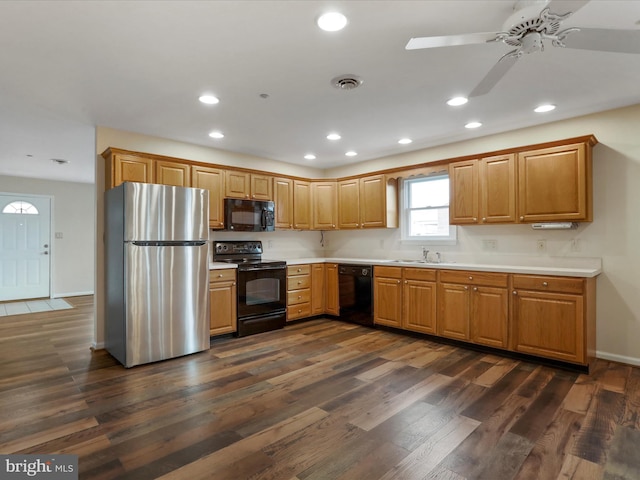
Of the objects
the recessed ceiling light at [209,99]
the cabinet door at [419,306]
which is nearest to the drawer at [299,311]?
the cabinet door at [419,306]

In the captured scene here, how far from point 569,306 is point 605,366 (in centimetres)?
75

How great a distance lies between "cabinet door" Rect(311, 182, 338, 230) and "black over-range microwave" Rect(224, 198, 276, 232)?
83cm

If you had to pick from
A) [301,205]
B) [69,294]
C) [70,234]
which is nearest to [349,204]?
[301,205]

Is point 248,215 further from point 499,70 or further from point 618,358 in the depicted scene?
point 618,358

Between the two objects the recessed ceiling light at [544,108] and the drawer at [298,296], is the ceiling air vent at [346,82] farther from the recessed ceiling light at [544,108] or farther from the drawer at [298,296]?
the drawer at [298,296]

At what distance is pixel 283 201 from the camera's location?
5.33m

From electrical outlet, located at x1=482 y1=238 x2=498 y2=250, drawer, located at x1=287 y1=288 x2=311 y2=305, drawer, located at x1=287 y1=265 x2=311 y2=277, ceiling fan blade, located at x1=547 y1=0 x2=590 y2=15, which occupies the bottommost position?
drawer, located at x1=287 y1=288 x2=311 y2=305

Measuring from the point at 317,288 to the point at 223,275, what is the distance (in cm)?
160

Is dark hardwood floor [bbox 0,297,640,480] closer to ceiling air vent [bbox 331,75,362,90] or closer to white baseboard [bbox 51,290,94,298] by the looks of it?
ceiling air vent [bbox 331,75,362,90]

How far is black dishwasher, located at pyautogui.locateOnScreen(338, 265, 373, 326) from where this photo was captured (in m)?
4.84

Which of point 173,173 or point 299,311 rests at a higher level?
point 173,173

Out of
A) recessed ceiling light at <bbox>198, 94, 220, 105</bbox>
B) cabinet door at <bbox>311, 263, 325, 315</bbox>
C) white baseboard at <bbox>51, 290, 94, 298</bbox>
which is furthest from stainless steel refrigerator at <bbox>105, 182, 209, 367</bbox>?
Answer: white baseboard at <bbox>51, 290, 94, 298</bbox>

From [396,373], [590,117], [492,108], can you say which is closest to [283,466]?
[396,373]

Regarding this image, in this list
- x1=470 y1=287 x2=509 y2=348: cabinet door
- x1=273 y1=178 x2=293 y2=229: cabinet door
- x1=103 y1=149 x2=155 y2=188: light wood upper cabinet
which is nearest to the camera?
x1=470 y1=287 x2=509 y2=348: cabinet door
